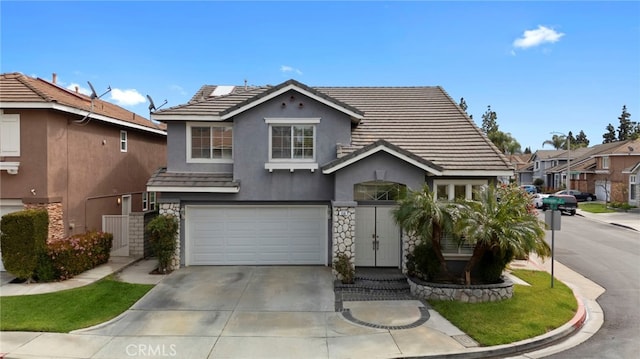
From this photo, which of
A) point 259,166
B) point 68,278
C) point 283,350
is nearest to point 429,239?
point 283,350

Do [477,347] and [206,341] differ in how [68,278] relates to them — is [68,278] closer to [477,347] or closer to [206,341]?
[206,341]

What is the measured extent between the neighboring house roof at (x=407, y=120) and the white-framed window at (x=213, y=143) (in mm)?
518

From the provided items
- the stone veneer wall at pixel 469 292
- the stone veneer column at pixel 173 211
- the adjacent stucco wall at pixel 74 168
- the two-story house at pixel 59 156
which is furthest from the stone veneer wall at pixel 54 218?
the stone veneer wall at pixel 469 292

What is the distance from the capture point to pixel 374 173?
12539 mm

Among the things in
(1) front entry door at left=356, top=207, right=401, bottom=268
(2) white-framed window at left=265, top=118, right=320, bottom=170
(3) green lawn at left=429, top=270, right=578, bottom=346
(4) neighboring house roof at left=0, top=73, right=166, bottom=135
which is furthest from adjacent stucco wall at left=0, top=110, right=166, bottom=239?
(3) green lawn at left=429, top=270, right=578, bottom=346

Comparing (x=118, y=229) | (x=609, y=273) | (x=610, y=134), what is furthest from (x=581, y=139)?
(x=118, y=229)

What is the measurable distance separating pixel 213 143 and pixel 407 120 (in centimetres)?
772

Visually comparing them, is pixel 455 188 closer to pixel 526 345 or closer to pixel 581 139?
pixel 526 345

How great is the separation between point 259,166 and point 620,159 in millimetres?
43873

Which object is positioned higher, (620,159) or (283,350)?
(620,159)

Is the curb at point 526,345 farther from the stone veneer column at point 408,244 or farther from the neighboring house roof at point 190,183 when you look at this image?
the neighboring house roof at point 190,183

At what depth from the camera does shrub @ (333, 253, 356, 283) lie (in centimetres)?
1193

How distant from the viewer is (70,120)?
1434cm

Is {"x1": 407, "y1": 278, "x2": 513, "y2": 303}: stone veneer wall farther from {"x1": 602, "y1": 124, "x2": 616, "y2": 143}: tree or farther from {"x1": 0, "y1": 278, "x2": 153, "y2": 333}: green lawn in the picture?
{"x1": 602, "y1": 124, "x2": 616, "y2": 143}: tree
